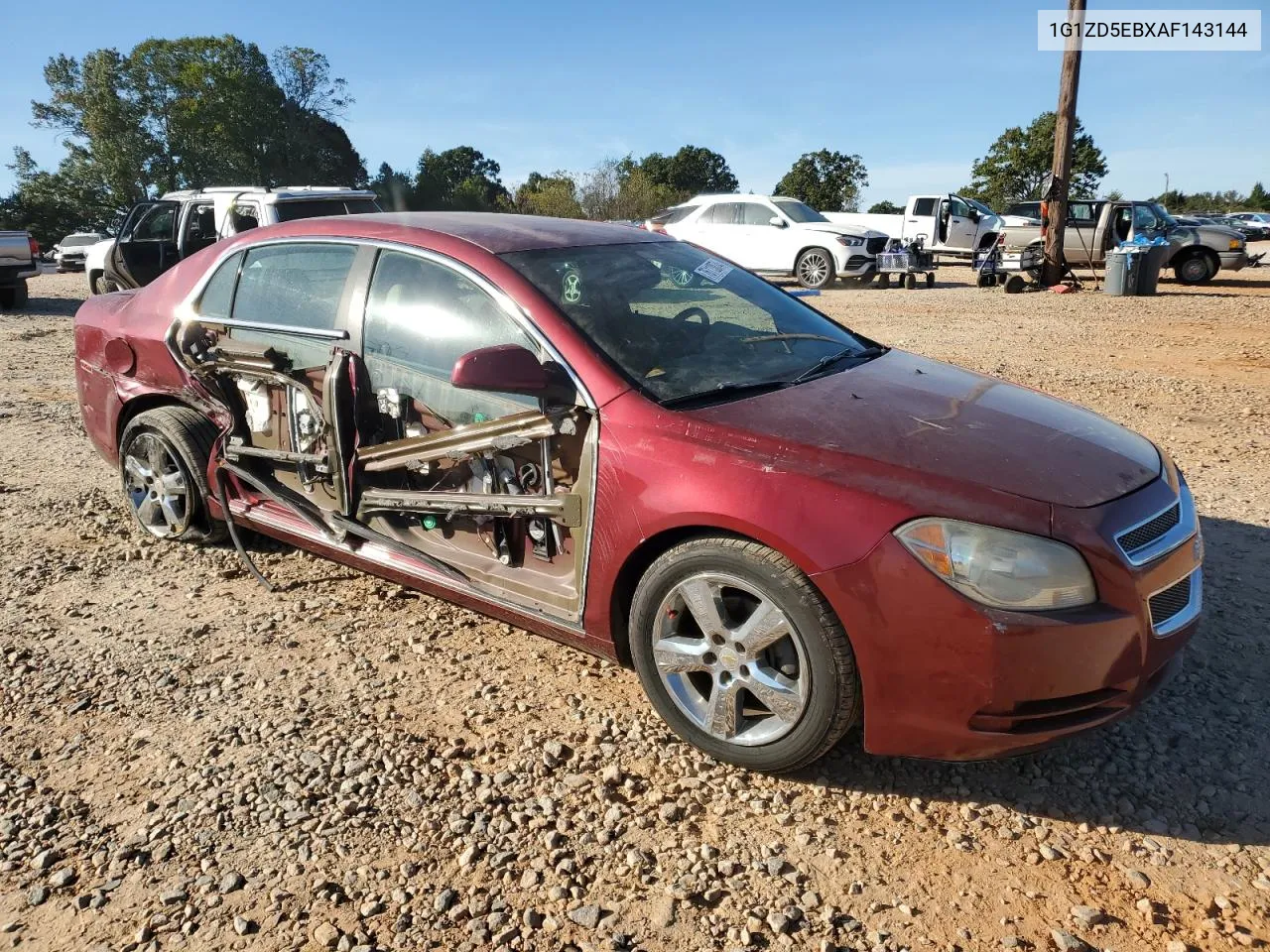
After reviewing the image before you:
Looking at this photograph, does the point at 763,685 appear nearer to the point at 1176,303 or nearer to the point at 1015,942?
the point at 1015,942

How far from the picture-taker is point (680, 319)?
3525 millimetres

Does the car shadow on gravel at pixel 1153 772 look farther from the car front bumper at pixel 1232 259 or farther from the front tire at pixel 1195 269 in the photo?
the car front bumper at pixel 1232 259

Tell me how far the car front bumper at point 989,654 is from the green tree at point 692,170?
8262cm

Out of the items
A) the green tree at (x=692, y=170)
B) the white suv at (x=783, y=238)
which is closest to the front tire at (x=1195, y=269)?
the white suv at (x=783, y=238)

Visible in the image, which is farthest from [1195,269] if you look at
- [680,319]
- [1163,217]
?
[680,319]

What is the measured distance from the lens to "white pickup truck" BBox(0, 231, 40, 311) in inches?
619

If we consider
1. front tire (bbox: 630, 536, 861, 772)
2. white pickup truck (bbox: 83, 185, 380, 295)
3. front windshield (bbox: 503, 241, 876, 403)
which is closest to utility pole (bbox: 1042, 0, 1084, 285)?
white pickup truck (bbox: 83, 185, 380, 295)

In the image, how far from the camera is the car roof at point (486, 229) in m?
3.61

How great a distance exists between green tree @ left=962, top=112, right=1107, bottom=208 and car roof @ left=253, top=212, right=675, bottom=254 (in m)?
48.3

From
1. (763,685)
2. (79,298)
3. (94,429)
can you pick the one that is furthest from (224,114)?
(763,685)

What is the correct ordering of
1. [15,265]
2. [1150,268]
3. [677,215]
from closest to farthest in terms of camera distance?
[15,265]
[1150,268]
[677,215]

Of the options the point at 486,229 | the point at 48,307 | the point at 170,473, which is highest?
the point at 486,229

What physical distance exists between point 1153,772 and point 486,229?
2982 millimetres

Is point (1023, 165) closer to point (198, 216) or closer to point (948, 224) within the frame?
point (948, 224)
